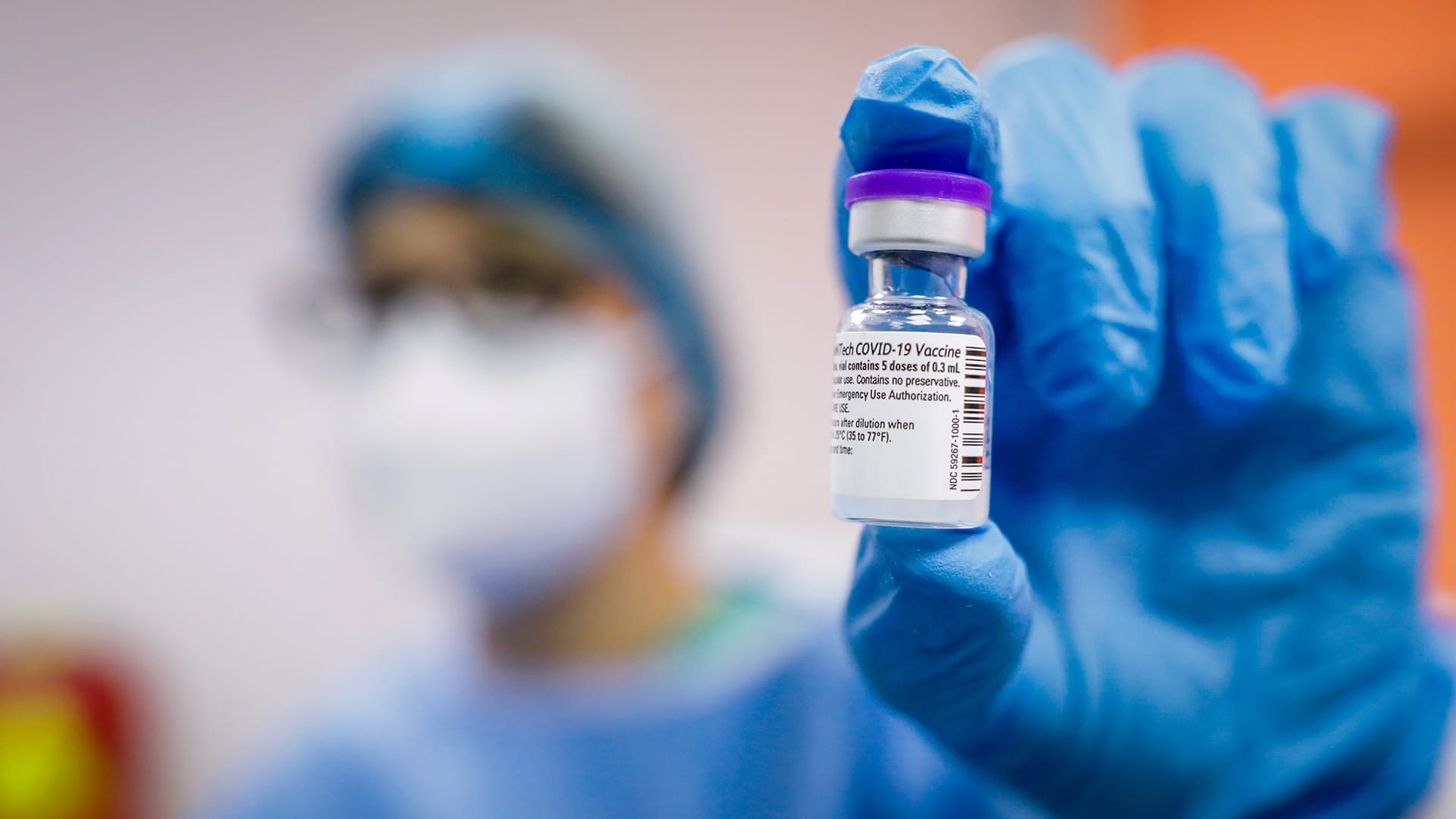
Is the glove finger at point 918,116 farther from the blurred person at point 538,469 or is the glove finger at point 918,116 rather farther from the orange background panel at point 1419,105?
the orange background panel at point 1419,105

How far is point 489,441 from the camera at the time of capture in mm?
1244

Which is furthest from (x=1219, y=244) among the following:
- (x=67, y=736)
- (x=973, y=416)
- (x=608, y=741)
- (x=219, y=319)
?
(x=67, y=736)

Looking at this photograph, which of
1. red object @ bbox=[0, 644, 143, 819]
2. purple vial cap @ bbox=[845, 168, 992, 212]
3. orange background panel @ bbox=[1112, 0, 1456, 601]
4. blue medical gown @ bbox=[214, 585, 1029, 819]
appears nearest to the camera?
purple vial cap @ bbox=[845, 168, 992, 212]

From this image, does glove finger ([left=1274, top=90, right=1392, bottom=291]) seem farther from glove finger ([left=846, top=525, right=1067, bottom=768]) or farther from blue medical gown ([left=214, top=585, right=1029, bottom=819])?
blue medical gown ([left=214, top=585, right=1029, bottom=819])

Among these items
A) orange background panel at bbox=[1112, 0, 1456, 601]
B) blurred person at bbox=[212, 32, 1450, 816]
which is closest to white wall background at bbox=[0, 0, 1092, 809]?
orange background panel at bbox=[1112, 0, 1456, 601]

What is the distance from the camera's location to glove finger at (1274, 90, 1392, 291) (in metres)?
0.64

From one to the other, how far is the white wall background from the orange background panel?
69cm

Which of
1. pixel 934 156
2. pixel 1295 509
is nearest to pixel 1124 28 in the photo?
pixel 1295 509

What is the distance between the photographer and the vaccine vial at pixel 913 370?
1.42ft

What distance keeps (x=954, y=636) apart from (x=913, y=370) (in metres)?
0.15

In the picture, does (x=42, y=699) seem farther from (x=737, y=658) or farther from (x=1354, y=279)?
(x=1354, y=279)

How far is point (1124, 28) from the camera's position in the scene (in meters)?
2.03

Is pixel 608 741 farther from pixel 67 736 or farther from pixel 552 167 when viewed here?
pixel 67 736

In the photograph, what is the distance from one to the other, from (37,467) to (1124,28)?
2.79 metres
